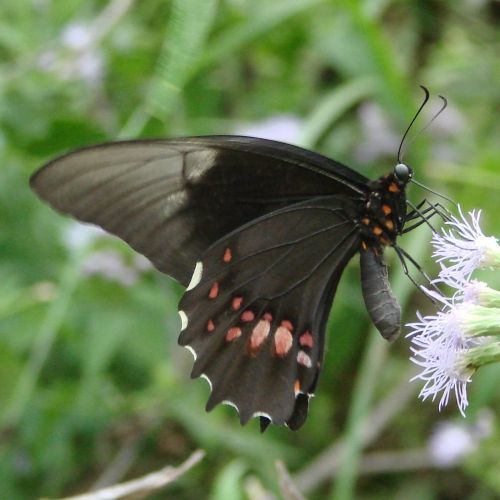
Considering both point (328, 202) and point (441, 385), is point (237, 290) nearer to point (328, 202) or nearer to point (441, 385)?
point (328, 202)

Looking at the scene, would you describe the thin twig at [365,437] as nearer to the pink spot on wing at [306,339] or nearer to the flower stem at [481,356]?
the pink spot on wing at [306,339]

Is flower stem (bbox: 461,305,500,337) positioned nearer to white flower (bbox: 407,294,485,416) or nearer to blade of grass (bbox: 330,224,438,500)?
white flower (bbox: 407,294,485,416)

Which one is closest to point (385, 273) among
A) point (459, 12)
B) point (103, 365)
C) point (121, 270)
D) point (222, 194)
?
point (222, 194)

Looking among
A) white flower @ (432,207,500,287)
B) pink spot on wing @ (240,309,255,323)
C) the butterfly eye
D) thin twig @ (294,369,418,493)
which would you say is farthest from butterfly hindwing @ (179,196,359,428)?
thin twig @ (294,369,418,493)

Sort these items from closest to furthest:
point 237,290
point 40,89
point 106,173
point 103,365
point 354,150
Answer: point 106,173, point 237,290, point 103,365, point 40,89, point 354,150

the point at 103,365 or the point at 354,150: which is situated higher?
the point at 354,150

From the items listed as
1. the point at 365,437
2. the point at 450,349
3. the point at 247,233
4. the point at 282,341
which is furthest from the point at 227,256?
the point at 365,437

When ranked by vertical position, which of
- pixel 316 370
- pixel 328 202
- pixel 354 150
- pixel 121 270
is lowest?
pixel 316 370

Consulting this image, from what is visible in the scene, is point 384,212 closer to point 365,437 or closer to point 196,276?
point 196,276
